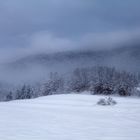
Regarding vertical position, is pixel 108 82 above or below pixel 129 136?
above

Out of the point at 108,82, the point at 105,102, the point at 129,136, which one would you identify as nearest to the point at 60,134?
the point at 129,136

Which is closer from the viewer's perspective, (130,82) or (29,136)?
(29,136)

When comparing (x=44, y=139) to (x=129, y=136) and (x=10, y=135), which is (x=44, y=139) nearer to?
(x=10, y=135)

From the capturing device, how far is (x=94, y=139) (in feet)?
31.4

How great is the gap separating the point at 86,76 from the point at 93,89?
19998mm

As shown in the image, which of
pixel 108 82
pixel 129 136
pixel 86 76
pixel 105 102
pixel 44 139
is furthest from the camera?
pixel 86 76

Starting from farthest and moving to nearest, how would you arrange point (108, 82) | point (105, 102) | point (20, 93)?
point (20, 93), point (108, 82), point (105, 102)

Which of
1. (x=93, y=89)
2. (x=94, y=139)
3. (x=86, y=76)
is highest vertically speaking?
(x=86, y=76)

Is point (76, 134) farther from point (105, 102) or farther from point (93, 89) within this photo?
point (93, 89)

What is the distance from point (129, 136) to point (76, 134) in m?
2.14

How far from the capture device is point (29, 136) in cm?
966

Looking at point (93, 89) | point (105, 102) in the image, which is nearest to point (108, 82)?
point (93, 89)

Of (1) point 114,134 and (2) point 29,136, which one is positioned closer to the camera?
(2) point 29,136

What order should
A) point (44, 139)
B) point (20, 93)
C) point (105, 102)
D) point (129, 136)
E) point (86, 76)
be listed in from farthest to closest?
point (86, 76)
point (20, 93)
point (105, 102)
point (129, 136)
point (44, 139)
